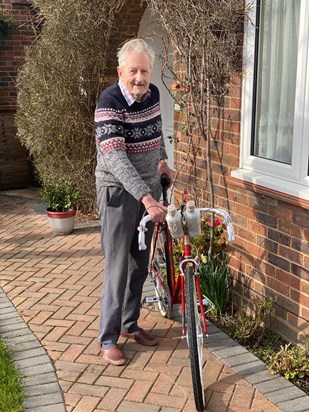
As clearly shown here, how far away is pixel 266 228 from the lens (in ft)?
12.9

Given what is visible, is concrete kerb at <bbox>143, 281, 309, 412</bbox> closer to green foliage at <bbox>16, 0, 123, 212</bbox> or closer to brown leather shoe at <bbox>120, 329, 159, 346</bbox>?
brown leather shoe at <bbox>120, 329, 159, 346</bbox>

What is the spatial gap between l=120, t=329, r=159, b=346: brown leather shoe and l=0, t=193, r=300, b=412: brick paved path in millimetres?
41

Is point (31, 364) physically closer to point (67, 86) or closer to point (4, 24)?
point (67, 86)

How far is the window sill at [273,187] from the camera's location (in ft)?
11.5

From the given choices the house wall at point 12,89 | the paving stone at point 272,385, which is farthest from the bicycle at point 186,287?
the house wall at point 12,89

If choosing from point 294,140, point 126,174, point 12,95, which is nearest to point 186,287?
point 126,174

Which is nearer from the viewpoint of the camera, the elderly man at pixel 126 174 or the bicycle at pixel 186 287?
the bicycle at pixel 186 287

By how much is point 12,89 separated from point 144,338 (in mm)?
6554

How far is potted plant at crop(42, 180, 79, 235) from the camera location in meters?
6.60

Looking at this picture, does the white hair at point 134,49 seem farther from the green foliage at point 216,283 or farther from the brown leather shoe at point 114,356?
the brown leather shoe at point 114,356

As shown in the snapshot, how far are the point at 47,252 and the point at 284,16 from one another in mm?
3522

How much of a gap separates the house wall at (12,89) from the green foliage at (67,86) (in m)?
1.71

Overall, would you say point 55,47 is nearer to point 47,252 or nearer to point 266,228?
point 47,252

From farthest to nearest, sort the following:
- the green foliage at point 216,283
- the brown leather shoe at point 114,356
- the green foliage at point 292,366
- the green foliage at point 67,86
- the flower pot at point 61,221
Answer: the green foliage at point 67,86 < the flower pot at point 61,221 < the green foliage at point 216,283 < the brown leather shoe at point 114,356 < the green foliage at point 292,366
